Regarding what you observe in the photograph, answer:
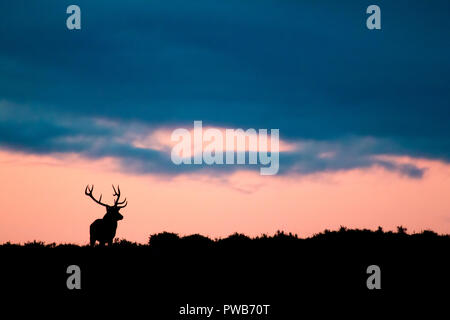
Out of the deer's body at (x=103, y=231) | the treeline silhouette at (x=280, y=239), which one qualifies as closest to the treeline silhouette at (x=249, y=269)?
the treeline silhouette at (x=280, y=239)

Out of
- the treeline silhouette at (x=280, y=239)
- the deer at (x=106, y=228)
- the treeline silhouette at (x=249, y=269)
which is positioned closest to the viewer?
the treeline silhouette at (x=249, y=269)

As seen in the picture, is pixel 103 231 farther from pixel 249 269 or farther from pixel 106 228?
pixel 249 269

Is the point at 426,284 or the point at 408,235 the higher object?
the point at 408,235

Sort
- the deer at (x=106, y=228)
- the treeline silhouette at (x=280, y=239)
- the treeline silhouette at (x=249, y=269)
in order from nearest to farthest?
the treeline silhouette at (x=249, y=269) → the treeline silhouette at (x=280, y=239) → the deer at (x=106, y=228)

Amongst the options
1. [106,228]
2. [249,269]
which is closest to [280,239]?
[249,269]

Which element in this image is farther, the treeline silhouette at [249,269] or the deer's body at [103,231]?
the deer's body at [103,231]

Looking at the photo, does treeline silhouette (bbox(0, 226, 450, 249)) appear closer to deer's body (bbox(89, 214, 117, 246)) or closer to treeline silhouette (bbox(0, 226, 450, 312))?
treeline silhouette (bbox(0, 226, 450, 312))

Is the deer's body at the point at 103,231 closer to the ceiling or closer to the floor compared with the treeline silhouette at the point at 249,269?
closer to the ceiling

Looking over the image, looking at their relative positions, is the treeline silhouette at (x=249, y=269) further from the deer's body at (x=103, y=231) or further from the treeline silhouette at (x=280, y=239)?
the deer's body at (x=103, y=231)

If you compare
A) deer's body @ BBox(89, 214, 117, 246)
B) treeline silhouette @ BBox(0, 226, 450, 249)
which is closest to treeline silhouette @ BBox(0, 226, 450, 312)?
treeline silhouette @ BBox(0, 226, 450, 249)
